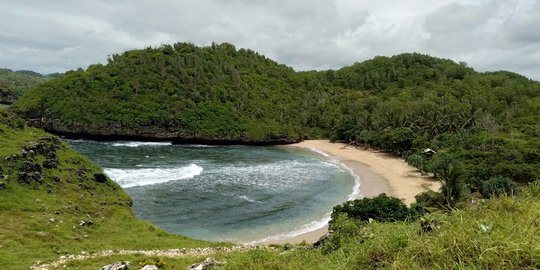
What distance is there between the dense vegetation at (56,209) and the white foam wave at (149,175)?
9.38 meters

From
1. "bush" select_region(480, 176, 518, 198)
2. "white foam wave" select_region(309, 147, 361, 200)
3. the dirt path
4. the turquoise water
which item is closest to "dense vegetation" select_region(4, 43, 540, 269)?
"bush" select_region(480, 176, 518, 198)

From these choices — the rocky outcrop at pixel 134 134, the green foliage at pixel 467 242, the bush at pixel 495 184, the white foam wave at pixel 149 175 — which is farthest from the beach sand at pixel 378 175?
the white foam wave at pixel 149 175

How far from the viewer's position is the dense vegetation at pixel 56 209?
24.0 meters

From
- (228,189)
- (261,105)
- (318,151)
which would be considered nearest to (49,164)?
(228,189)

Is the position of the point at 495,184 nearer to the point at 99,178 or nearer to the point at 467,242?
the point at 99,178

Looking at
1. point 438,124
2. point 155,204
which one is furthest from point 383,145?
point 155,204

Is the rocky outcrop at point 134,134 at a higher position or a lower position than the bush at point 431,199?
higher

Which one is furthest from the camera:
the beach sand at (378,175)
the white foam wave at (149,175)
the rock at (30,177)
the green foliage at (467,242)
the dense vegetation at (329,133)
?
the white foam wave at (149,175)

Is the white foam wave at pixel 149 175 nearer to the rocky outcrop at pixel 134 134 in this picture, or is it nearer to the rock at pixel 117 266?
the rock at pixel 117 266

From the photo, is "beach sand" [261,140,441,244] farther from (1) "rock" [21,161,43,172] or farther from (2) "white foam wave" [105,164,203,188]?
(2) "white foam wave" [105,164,203,188]

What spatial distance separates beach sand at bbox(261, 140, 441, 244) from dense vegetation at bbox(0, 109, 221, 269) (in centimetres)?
1257

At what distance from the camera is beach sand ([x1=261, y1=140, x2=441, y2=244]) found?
4712 centimetres

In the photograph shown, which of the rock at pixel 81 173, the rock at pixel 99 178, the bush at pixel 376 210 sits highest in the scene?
the rock at pixel 81 173

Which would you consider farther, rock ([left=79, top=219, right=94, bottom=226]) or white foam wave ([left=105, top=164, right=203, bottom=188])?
white foam wave ([left=105, top=164, right=203, bottom=188])
